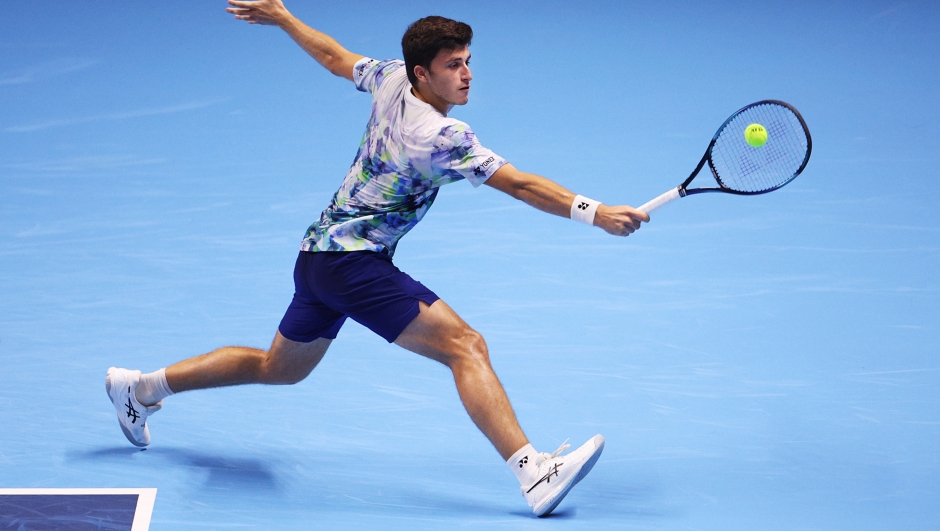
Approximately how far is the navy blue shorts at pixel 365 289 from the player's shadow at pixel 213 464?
0.67 metres

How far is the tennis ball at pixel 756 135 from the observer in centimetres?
449

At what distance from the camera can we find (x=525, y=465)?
3.93m

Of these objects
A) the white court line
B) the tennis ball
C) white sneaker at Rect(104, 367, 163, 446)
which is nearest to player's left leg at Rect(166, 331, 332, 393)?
white sneaker at Rect(104, 367, 163, 446)

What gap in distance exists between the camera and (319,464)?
4449 mm

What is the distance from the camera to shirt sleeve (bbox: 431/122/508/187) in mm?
3910

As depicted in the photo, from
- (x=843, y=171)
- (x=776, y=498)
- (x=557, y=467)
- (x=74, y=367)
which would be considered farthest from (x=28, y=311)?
(x=843, y=171)

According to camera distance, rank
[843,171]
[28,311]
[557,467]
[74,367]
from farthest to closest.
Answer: [843,171] < [28,311] < [74,367] < [557,467]

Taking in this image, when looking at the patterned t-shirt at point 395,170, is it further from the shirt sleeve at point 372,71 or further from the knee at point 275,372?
the knee at point 275,372

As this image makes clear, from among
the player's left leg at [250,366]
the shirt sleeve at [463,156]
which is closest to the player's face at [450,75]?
the shirt sleeve at [463,156]

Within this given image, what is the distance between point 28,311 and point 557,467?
317 cm

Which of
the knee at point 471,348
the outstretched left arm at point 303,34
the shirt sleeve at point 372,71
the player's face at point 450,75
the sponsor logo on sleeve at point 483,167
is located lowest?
the knee at point 471,348

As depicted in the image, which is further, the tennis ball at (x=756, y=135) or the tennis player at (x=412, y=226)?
the tennis ball at (x=756, y=135)

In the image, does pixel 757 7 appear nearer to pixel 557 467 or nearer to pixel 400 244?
pixel 400 244

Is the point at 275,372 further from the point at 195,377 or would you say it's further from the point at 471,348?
the point at 471,348
